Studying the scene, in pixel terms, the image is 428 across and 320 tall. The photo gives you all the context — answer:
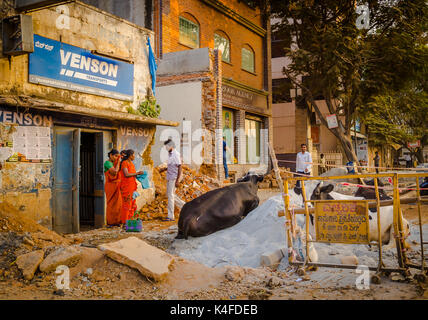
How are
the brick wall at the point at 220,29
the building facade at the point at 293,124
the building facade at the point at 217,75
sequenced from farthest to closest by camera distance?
the building facade at the point at 293,124, the brick wall at the point at 220,29, the building facade at the point at 217,75

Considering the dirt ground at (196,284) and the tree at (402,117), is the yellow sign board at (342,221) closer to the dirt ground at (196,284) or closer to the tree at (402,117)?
the dirt ground at (196,284)

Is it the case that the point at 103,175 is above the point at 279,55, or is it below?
Answer: below

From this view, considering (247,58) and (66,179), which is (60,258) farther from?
(247,58)

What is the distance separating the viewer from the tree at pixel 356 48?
56.9 feet

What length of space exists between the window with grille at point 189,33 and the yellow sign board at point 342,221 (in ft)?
42.9

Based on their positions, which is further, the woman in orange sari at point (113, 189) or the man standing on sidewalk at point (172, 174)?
the man standing on sidewalk at point (172, 174)

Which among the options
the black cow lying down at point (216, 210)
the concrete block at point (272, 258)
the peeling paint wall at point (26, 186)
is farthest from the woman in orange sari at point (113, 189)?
the concrete block at point (272, 258)

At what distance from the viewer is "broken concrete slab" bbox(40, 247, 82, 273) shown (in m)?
5.04

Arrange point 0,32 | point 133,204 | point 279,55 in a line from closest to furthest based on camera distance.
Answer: point 0,32, point 133,204, point 279,55

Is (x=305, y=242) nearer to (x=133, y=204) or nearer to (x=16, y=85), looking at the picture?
(x=133, y=204)
